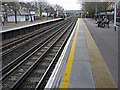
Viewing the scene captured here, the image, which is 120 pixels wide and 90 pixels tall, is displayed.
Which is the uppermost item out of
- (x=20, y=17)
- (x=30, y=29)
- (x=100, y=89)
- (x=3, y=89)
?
(x=20, y=17)

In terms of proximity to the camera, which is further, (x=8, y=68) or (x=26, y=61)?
(x=26, y=61)

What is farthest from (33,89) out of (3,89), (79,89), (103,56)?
(103,56)

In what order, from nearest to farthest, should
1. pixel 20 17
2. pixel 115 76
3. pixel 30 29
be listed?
pixel 115 76
pixel 30 29
pixel 20 17

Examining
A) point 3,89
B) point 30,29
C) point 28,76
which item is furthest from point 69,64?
point 30,29

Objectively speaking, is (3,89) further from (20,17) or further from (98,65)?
(20,17)

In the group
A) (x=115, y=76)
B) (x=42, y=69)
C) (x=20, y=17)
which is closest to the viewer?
(x=115, y=76)

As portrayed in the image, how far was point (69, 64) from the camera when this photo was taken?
593cm

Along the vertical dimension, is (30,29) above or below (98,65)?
above

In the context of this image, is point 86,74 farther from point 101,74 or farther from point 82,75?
point 101,74

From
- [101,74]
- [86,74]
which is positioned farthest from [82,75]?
[101,74]

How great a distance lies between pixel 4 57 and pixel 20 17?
39769mm

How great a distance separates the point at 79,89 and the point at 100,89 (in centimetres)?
55

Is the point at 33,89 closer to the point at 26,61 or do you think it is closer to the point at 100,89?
the point at 100,89

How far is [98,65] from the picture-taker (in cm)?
570
